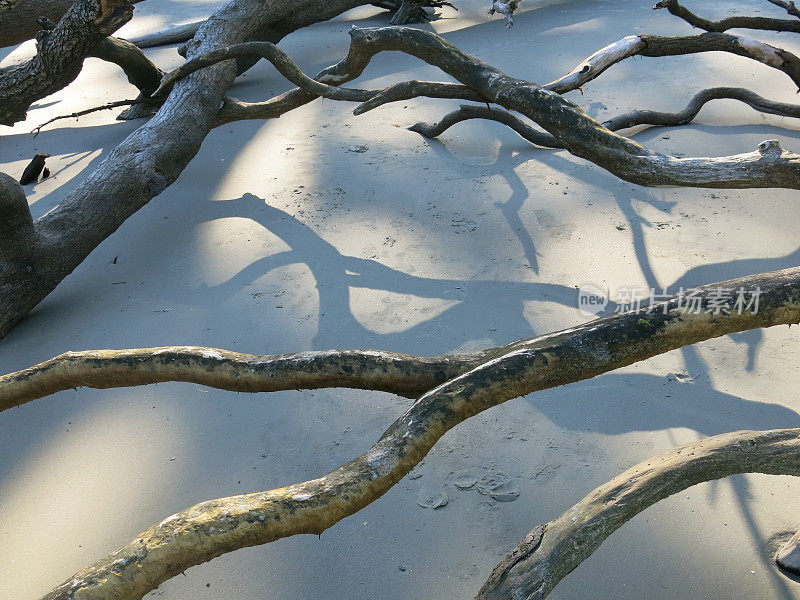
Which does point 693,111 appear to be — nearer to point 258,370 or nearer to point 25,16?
point 258,370

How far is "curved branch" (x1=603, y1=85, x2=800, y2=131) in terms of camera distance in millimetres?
3961

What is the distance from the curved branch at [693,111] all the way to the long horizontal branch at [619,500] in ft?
9.15

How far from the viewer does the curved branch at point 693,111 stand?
3.96 meters

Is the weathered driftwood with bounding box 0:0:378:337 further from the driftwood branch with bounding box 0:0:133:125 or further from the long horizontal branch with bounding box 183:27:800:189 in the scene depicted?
the long horizontal branch with bounding box 183:27:800:189

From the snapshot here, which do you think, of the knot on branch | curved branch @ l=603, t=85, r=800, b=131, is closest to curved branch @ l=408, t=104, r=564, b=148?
curved branch @ l=603, t=85, r=800, b=131

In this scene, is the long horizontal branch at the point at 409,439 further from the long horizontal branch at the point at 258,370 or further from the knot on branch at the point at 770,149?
the knot on branch at the point at 770,149

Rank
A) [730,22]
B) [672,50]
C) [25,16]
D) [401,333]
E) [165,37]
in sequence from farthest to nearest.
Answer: [165,37] → [25,16] → [730,22] → [672,50] → [401,333]

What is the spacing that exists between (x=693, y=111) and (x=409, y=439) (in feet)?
10.9


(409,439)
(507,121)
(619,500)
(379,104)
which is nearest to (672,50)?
(507,121)

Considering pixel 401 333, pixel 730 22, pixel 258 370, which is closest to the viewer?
pixel 258 370

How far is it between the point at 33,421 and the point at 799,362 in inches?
96.8

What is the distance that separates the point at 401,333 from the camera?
2701mm

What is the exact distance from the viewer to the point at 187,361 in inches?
63.2

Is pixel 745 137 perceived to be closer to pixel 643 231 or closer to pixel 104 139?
pixel 643 231
